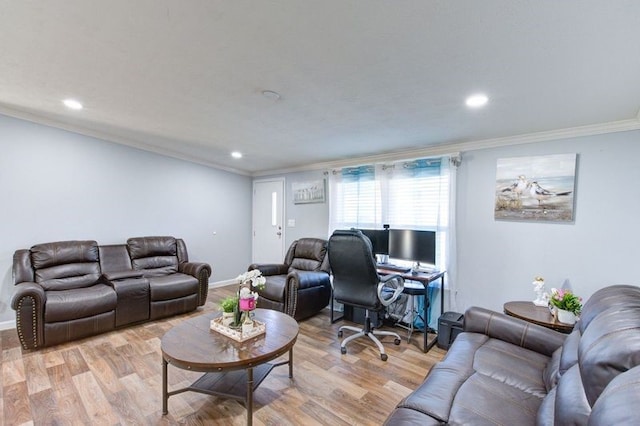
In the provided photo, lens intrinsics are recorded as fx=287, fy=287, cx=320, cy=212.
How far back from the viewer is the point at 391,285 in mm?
3057

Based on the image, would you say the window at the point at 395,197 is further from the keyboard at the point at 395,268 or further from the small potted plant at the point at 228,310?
the small potted plant at the point at 228,310

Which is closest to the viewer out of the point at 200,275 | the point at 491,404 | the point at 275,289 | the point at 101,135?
the point at 491,404

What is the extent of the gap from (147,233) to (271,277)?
206cm

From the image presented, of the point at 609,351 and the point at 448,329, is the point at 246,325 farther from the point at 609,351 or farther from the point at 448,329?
the point at 448,329

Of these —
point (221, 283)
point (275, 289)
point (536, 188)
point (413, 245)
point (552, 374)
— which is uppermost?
point (536, 188)

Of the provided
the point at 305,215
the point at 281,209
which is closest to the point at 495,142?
the point at 305,215

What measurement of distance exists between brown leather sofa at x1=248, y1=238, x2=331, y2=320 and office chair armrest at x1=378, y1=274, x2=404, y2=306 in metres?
1.14

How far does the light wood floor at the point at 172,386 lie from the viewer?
1920 mm

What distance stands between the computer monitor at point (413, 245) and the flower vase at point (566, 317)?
1191 millimetres

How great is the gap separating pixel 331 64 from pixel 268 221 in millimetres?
4200

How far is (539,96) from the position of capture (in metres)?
2.11

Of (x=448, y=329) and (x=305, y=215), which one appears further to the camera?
(x=305, y=215)

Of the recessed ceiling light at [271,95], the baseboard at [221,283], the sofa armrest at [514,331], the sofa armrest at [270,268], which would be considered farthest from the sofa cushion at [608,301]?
the baseboard at [221,283]

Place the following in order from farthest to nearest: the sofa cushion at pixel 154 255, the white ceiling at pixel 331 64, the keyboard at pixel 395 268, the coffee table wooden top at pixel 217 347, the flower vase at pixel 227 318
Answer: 1. the sofa cushion at pixel 154 255
2. the keyboard at pixel 395 268
3. the flower vase at pixel 227 318
4. the coffee table wooden top at pixel 217 347
5. the white ceiling at pixel 331 64
